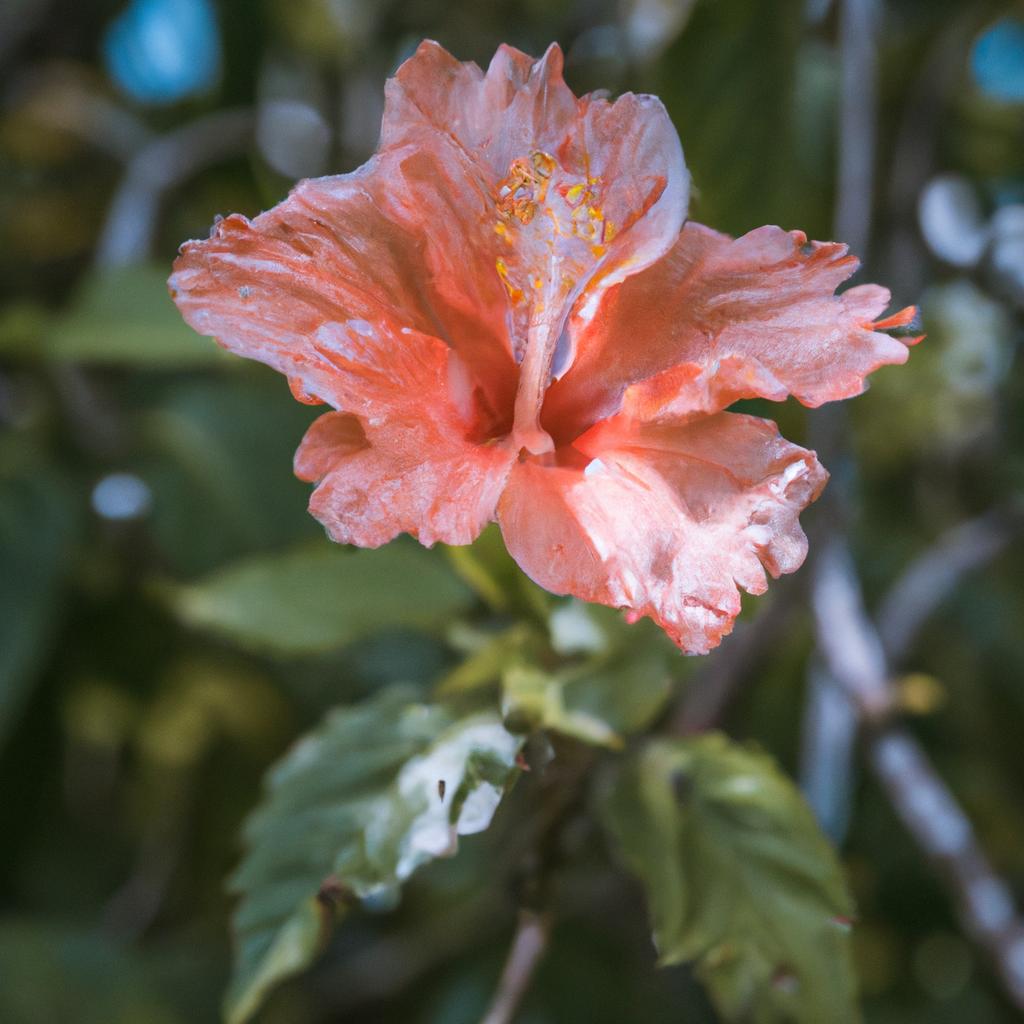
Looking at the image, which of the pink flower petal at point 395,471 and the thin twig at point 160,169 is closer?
the pink flower petal at point 395,471

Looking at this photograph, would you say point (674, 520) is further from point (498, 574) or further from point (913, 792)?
point (913, 792)

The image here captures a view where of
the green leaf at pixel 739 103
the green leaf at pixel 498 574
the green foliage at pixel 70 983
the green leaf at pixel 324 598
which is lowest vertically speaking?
the green foliage at pixel 70 983

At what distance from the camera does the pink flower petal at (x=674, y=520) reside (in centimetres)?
54

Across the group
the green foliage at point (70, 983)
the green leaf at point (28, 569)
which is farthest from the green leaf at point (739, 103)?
the green foliage at point (70, 983)

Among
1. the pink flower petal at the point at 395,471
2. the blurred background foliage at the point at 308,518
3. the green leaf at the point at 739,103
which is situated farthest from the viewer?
the blurred background foliage at the point at 308,518

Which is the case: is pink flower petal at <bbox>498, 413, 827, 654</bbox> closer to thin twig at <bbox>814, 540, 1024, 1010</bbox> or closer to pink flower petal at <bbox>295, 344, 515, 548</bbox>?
pink flower petal at <bbox>295, 344, 515, 548</bbox>

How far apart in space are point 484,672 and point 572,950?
837 mm

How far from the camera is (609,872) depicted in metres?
1.34

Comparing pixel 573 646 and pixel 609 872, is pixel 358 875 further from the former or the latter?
pixel 609 872

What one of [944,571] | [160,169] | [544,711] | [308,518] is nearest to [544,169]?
[544,711]

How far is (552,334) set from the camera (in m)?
0.62

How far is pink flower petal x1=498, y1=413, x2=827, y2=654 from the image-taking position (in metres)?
0.54

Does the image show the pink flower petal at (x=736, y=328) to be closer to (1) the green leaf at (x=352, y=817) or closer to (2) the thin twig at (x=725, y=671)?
(1) the green leaf at (x=352, y=817)

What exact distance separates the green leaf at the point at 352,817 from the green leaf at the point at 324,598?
98 mm
